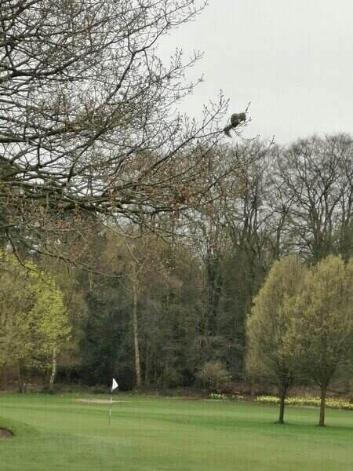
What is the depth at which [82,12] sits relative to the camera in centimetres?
707

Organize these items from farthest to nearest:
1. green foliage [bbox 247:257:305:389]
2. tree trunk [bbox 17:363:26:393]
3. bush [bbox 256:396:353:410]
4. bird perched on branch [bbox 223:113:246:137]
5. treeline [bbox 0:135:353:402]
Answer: tree trunk [bbox 17:363:26:393] → treeline [bbox 0:135:353:402] → bush [bbox 256:396:353:410] → green foliage [bbox 247:257:305:389] → bird perched on branch [bbox 223:113:246:137]

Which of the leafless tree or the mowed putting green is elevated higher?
the leafless tree

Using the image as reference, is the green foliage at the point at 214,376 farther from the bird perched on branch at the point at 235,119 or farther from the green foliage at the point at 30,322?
the bird perched on branch at the point at 235,119

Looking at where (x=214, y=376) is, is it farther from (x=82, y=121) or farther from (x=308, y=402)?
(x=82, y=121)

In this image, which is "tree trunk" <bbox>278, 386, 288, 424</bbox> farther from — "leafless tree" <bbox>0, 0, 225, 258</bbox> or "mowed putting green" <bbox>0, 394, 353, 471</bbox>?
"leafless tree" <bbox>0, 0, 225, 258</bbox>

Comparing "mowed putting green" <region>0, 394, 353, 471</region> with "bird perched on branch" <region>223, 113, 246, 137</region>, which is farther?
"mowed putting green" <region>0, 394, 353, 471</region>

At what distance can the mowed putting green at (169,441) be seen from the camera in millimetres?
16844

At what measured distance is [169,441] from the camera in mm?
21688

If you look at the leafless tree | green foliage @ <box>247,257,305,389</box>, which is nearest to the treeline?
green foliage @ <box>247,257,305,389</box>

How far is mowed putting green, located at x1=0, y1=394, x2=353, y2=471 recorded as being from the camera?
55.3 ft

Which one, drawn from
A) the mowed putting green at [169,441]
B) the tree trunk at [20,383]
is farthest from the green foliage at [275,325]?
the tree trunk at [20,383]

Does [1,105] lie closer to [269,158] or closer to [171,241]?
[171,241]

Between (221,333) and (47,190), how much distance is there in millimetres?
45196

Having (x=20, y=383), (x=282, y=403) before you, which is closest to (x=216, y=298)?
(x=20, y=383)
